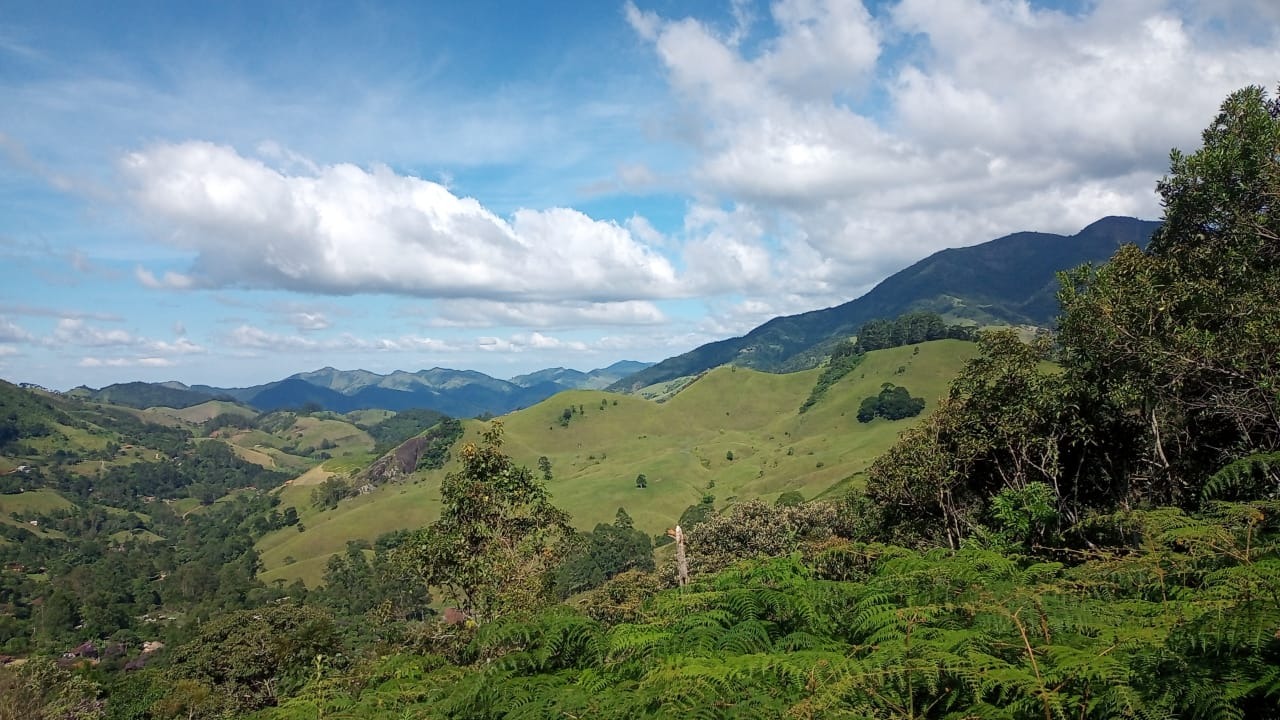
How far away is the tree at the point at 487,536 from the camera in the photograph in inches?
902

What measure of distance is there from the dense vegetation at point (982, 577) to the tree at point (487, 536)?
0.35ft

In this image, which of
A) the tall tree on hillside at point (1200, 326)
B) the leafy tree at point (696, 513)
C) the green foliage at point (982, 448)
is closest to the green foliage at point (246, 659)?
the green foliage at point (982, 448)

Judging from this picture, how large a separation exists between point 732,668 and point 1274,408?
713 inches

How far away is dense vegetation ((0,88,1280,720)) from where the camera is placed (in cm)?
425

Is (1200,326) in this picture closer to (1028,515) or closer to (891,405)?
(1028,515)

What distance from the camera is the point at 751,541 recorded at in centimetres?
5591

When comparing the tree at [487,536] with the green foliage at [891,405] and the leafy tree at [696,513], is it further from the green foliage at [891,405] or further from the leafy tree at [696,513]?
the green foliage at [891,405]

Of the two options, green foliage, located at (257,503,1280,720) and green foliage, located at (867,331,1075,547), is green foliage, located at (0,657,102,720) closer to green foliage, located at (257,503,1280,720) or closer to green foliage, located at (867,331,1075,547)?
green foliage, located at (257,503,1280,720)

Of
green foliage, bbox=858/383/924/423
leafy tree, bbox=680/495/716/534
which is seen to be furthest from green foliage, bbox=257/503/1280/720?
green foliage, bbox=858/383/924/423

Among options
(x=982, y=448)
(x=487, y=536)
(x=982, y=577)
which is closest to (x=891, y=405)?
(x=982, y=448)

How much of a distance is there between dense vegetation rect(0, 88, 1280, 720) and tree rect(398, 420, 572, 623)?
0.35ft

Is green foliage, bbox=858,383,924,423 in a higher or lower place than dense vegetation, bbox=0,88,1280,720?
lower

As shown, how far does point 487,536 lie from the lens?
24.3 metres

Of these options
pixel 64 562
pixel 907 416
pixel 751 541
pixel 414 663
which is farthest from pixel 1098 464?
pixel 64 562
